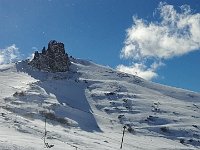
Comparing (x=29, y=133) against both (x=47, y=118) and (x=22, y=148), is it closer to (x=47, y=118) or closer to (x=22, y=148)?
(x=22, y=148)

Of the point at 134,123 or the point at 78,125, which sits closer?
the point at 78,125

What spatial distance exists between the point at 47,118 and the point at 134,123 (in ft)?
119

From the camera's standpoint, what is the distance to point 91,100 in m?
192

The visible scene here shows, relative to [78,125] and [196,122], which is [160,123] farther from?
[78,125]

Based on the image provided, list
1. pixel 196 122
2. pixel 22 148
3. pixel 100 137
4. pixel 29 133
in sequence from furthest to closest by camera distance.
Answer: pixel 196 122 < pixel 100 137 < pixel 29 133 < pixel 22 148

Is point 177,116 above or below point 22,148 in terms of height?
above

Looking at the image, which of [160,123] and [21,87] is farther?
[21,87]

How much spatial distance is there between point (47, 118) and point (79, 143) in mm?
45177

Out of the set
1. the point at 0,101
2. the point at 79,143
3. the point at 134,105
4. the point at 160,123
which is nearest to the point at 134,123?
the point at 160,123

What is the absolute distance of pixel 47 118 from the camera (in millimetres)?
146375

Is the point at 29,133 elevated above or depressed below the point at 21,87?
below

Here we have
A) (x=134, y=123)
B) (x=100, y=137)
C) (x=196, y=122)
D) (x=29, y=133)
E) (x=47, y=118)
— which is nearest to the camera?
(x=29, y=133)

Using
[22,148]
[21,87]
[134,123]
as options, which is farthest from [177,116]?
→ [22,148]

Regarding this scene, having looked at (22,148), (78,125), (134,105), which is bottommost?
(22,148)
